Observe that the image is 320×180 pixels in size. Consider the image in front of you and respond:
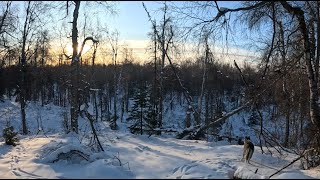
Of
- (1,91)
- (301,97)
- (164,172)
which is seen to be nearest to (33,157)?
(164,172)

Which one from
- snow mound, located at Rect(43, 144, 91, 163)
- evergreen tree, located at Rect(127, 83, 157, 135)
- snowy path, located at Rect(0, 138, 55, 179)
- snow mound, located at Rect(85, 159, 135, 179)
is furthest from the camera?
evergreen tree, located at Rect(127, 83, 157, 135)

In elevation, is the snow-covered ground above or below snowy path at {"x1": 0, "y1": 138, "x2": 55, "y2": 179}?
above

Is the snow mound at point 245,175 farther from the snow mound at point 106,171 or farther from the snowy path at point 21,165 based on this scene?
the snowy path at point 21,165

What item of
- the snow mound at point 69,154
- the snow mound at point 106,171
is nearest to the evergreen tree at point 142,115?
the snow mound at point 69,154

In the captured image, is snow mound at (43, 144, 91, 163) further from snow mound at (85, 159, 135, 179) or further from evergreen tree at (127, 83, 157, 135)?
evergreen tree at (127, 83, 157, 135)

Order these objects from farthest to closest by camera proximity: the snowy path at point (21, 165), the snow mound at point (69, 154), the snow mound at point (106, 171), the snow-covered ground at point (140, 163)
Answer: the snow mound at point (69, 154) < the snowy path at point (21, 165) < the snow-covered ground at point (140, 163) < the snow mound at point (106, 171)

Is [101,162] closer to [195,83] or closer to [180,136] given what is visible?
[180,136]

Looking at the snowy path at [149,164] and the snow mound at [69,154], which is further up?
the snow mound at [69,154]

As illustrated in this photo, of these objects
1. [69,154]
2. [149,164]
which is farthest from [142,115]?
[149,164]

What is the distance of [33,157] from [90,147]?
144 centimetres

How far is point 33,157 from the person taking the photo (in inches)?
357

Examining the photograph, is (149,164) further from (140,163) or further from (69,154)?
(69,154)

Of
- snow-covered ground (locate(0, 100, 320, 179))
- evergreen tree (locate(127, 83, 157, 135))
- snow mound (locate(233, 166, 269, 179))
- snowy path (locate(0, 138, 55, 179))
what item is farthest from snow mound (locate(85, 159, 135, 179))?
evergreen tree (locate(127, 83, 157, 135))

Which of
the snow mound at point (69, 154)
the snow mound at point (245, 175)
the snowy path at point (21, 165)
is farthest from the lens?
the snow mound at point (69, 154)
